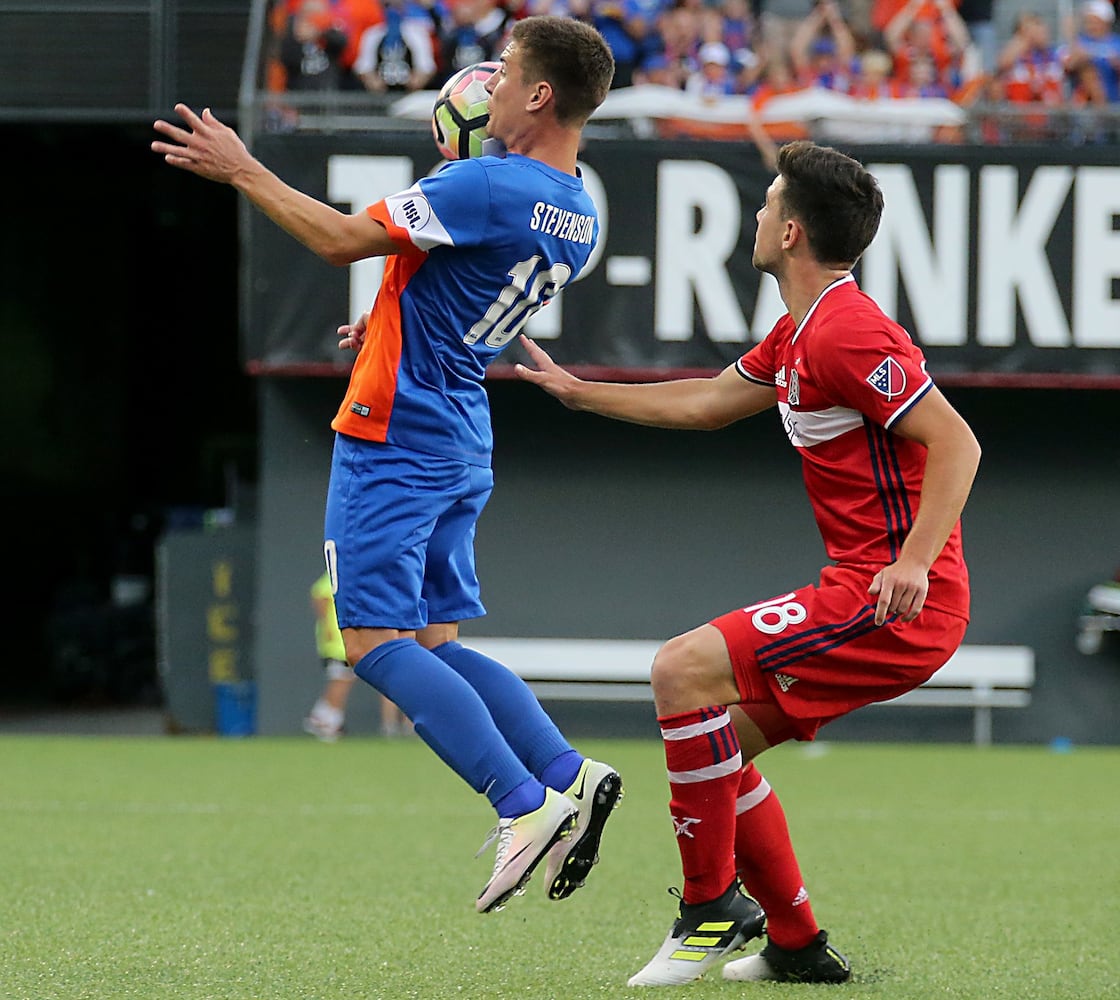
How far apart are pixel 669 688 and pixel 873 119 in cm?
956

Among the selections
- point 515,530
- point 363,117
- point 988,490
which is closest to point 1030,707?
point 988,490

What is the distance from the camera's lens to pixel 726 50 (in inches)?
543

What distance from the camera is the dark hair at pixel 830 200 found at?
4031mm

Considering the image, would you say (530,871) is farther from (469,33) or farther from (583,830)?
(469,33)

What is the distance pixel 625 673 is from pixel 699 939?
9417 mm

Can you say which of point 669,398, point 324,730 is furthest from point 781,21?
point 669,398

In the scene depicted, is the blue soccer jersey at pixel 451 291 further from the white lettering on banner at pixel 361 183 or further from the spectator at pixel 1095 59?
the spectator at pixel 1095 59

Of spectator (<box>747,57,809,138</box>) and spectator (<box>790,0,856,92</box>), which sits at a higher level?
spectator (<box>790,0,856,92</box>)

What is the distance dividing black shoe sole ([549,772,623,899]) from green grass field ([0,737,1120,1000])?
239mm

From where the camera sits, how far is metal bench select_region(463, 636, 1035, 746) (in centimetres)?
1360

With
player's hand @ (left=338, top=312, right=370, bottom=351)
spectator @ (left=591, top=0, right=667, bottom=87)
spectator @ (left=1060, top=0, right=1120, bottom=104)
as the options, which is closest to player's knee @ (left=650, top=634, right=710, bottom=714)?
player's hand @ (left=338, top=312, right=370, bottom=351)

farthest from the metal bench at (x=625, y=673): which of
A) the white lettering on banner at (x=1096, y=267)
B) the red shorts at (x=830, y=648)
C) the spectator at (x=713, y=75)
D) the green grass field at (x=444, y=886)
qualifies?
the red shorts at (x=830, y=648)

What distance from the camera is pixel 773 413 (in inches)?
541

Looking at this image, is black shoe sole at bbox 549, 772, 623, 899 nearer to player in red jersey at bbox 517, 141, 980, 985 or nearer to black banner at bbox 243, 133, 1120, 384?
player in red jersey at bbox 517, 141, 980, 985
